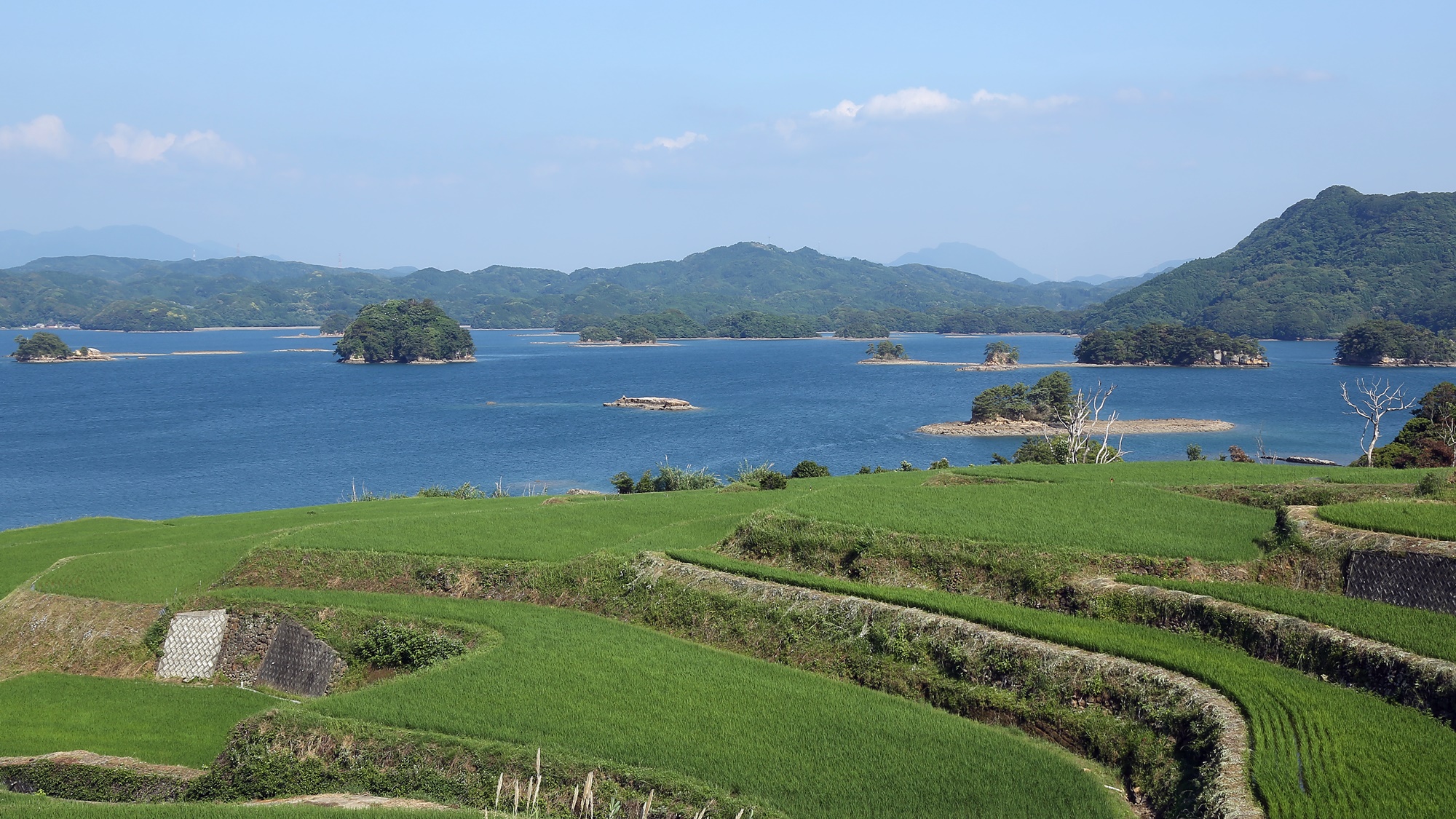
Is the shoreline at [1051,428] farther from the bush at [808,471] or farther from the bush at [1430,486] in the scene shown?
the bush at [1430,486]

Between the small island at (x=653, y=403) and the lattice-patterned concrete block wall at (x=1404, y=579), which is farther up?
the lattice-patterned concrete block wall at (x=1404, y=579)

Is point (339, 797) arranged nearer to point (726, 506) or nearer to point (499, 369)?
point (726, 506)

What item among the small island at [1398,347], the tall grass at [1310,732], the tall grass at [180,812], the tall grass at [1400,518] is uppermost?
the small island at [1398,347]

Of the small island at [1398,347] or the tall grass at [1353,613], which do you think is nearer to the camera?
the tall grass at [1353,613]

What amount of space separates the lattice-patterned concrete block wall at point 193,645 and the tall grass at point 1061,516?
12.9 m

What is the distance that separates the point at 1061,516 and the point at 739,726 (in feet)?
32.9

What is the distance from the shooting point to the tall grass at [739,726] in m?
11.8

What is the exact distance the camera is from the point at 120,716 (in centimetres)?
1741

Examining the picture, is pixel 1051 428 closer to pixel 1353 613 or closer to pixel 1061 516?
pixel 1061 516

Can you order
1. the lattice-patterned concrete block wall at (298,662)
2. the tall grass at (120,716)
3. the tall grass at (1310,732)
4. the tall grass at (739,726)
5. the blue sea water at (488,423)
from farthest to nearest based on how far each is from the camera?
the blue sea water at (488,423)
the lattice-patterned concrete block wall at (298,662)
the tall grass at (120,716)
the tall grass at (739,726)
the tall grass at (1310,732)

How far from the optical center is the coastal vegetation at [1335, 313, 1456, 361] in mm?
132625

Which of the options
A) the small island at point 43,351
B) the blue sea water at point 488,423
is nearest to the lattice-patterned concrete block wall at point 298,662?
the blue sea water at point 488,423

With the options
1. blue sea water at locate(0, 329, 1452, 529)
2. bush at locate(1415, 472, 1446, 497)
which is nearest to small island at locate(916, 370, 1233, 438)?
blue sea water at locate(0, 329, 1452, 529)

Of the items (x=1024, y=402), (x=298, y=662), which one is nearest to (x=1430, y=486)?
(x=298, y=662)
